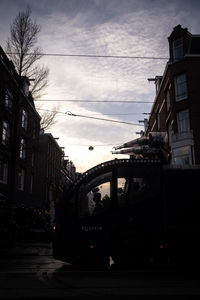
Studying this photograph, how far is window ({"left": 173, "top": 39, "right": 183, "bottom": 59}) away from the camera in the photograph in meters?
26.7

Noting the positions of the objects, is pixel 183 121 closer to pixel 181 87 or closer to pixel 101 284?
pixel 181 87

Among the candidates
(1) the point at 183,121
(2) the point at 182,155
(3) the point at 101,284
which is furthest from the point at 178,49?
(3) the point at 101,284

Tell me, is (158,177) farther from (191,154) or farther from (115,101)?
(191,154)

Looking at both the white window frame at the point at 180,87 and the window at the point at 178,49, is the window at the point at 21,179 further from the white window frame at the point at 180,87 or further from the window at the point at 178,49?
the window at the point at 178,49

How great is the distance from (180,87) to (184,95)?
0.96m

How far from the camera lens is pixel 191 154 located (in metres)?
24.4

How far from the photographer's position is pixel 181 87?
26.2 m

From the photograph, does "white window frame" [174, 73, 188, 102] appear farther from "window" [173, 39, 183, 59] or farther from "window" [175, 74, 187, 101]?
"window" [173, 39, 183, 59]

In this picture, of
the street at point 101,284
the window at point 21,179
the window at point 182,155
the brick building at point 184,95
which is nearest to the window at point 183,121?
→ the brick building at point 184,95

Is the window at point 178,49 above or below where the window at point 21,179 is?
above

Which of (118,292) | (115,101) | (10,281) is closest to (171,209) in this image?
(118,292)

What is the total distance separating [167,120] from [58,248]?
76.4 ft

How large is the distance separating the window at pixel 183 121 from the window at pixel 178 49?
5.16 metres

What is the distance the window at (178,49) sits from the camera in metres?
26.7
